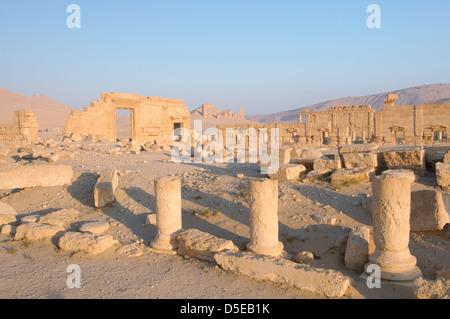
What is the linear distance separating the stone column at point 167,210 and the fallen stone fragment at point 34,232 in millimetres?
2018

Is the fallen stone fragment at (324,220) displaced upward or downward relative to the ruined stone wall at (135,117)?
downward

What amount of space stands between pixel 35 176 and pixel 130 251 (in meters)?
4.77

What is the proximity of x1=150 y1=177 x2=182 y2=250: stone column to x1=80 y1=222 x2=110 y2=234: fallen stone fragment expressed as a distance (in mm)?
1181

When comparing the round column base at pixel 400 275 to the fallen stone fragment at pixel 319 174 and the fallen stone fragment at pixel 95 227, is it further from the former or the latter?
the fallen stone fragment at pixel 95 227

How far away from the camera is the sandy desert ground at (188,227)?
4.52 m

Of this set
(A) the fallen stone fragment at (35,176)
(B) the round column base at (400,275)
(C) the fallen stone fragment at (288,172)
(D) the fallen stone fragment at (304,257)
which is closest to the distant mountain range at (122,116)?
(A) the fallen stone fragment at (35,176)

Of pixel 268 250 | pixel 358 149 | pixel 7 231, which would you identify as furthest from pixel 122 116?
pixel 268 250

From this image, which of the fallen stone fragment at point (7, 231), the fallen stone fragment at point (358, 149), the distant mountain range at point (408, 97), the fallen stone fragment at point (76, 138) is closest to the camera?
the fallen stone fragment at point (7, 231)

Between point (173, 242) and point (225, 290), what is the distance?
2.02 metres

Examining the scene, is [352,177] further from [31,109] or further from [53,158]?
[31,109]

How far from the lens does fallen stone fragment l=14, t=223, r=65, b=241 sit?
21.1 feet

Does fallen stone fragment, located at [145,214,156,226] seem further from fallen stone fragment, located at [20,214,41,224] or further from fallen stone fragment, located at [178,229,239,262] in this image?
fallen stone fragment, located at [20,214,41,224]

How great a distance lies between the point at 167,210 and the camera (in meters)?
6.41
